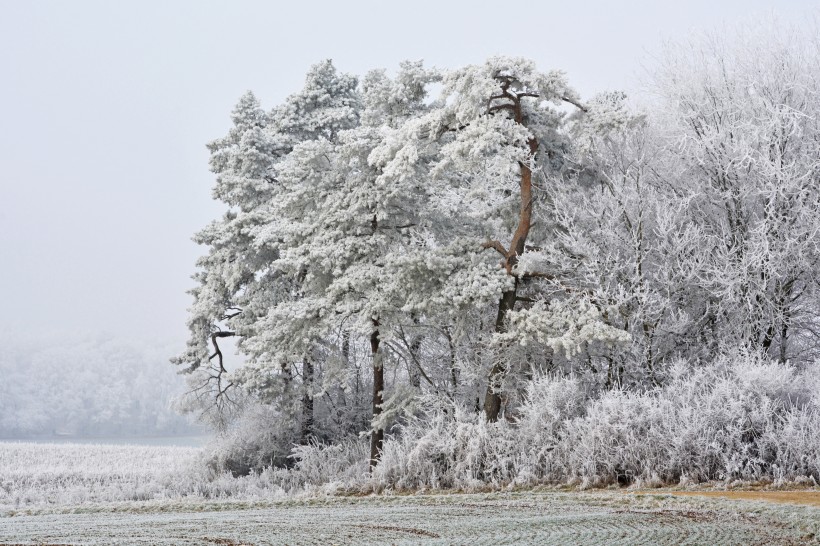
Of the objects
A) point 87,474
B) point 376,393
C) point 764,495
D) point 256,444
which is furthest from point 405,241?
point 87,474

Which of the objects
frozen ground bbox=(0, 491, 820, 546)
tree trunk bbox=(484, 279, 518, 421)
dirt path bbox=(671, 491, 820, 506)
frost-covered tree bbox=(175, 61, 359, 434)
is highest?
frost-covered tree bbox=(175, 61, 359, 434)

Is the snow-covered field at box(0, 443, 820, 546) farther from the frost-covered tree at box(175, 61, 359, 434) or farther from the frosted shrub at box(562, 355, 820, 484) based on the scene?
the frost-covered tree at box(175, 61, 359, 434)

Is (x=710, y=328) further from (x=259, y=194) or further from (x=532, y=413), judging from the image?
(x=259, y=194)

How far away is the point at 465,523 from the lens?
358 inches

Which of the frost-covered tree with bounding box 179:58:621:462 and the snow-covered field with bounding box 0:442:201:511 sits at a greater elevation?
the frost-covered tree with bounding box 179:58:621:462

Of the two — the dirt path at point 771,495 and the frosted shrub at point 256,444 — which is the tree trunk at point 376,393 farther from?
the dirt path at point 771,495

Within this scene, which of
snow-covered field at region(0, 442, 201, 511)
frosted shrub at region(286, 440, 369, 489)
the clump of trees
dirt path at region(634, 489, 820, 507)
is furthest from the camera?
frosted shrub at region(286, 440, 369, 489)

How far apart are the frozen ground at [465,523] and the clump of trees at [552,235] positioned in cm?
417

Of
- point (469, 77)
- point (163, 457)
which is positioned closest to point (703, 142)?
point (469, 77)

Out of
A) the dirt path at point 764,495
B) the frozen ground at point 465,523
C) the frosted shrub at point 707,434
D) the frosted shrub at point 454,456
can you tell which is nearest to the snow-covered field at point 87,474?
the frozen ground at point 465,523

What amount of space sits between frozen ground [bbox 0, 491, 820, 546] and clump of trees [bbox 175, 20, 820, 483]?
4173mm

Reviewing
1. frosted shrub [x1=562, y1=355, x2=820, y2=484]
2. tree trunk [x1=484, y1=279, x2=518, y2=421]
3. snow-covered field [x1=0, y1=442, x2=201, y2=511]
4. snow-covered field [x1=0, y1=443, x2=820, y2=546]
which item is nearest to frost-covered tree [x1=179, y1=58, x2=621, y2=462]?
tree trunk [x1=484, y1=279, x2=518, y2=421]

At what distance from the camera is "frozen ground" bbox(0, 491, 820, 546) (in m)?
8.02

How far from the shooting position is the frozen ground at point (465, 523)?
8023 millimetres
